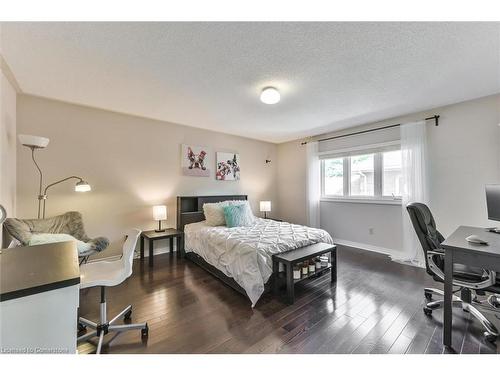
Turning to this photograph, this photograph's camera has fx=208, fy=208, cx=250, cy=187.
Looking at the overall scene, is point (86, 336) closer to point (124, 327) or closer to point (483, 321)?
point (124, 327)

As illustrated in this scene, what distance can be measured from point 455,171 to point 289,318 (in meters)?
3.16

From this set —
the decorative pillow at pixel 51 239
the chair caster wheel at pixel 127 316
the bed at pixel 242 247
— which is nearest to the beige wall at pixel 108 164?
the bed at pixel 242 247

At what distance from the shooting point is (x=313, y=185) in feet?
15.2

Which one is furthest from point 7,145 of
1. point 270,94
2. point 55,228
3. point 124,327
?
point 270,94

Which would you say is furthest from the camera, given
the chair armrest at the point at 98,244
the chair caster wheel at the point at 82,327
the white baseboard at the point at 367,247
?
the white baseboard at the point at 367,247

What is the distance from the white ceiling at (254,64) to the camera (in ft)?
5.18

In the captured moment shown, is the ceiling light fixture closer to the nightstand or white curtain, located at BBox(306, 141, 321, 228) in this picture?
white curtain, located at BBox(306, 141, 321, 228)

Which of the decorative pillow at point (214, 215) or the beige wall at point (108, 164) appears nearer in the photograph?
the beige wall at point (108, 164)

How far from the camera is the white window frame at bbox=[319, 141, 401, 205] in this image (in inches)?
144

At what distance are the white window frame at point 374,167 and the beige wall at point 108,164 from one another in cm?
250

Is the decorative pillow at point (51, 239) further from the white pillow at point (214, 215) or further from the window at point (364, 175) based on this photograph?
the window at point (364, 175)
